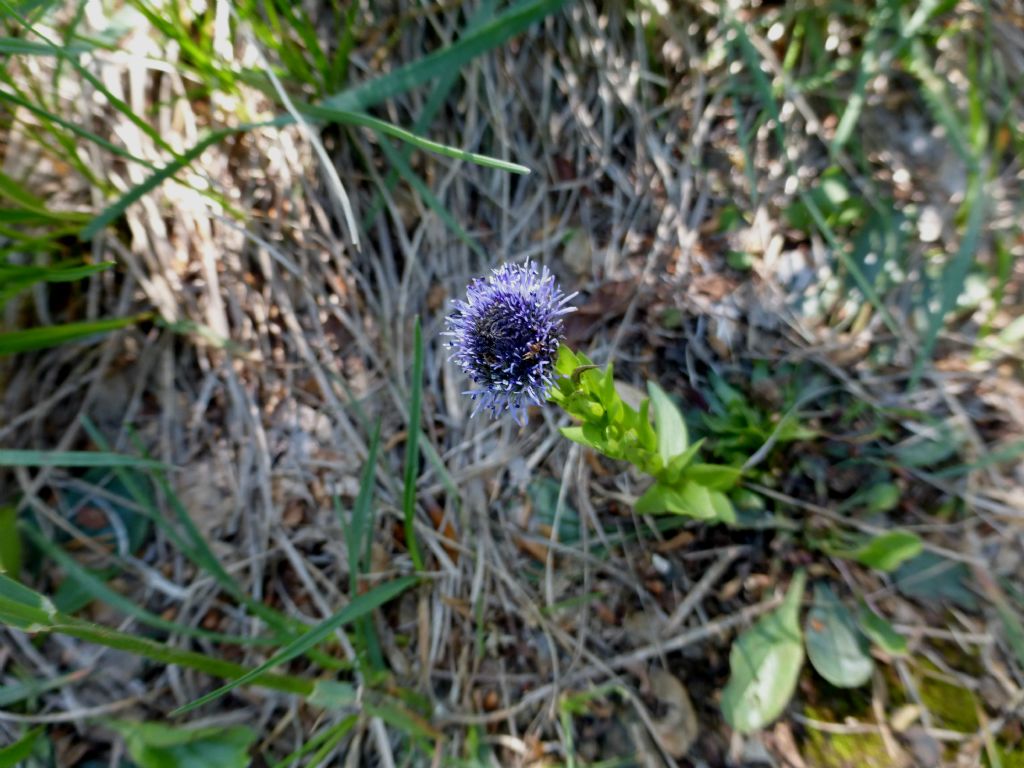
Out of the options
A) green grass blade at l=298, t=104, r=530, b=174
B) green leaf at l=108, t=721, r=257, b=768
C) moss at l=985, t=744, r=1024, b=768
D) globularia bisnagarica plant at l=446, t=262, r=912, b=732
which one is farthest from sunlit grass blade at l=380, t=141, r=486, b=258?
moss at l=985, t=744, r=1024, b=768

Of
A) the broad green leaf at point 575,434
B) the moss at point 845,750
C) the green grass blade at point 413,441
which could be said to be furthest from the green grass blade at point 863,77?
the moss at point 845,750

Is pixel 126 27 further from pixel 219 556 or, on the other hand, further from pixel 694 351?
pixel 694 351

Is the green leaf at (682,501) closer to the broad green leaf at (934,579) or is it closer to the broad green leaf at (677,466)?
the broad green leaf at (677,466)

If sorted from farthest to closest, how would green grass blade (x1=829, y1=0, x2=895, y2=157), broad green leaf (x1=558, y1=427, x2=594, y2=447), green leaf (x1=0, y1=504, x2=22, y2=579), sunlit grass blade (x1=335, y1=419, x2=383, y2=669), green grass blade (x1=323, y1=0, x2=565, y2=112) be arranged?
green grass blade (x1=829, y1=0, x2=895, y2=157) < green leaf (x1=0, y1=504, x2=22, y2=579) < green grass blade (x1=323, y1=0, x2=565, y2=112) < sunlit grass blade (x1=335, y1=419, x2=383, y2=669) < broad green leaf (x1=558, y1=427, x2=594, y2=447)

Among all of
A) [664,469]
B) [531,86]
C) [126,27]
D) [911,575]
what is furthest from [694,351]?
[126,27]

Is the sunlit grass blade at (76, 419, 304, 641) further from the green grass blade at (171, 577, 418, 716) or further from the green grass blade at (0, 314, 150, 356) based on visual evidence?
the green grass blade at (0, 314, 150, 356)
